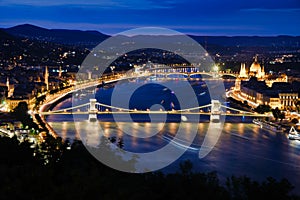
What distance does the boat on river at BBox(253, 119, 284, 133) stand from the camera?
8.55 metres

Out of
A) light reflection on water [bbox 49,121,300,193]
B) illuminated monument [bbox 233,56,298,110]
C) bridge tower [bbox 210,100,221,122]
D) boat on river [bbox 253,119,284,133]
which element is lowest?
light reflection on water [bbox 49,121,300,193]

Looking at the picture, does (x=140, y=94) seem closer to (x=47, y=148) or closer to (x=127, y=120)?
(x=127, y=120)

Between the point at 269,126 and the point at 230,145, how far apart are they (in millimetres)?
2092

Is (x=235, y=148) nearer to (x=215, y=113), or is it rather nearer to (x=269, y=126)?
(x=269, y=126)

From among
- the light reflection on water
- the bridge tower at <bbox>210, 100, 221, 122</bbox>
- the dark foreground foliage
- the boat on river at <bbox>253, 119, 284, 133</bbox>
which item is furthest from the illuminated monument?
the dark foreground foliage

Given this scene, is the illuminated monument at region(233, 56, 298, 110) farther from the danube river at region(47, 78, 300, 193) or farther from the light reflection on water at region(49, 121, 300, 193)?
the light reflection on water at region(49, 121, 300, 193)

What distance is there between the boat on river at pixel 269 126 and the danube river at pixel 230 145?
0.43 ft

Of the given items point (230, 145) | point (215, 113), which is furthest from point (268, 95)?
point (230, 145)

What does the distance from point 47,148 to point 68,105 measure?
24.6ft

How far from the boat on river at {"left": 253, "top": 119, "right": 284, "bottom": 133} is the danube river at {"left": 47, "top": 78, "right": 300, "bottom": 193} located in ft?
0.43

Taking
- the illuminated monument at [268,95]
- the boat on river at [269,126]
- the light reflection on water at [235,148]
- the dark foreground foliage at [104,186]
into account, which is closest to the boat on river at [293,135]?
the light reflection on water at [235,148]

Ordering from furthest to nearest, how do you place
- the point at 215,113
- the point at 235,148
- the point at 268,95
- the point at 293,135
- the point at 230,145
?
the point at 268,95 → the point at 215,113 → the point at 293,135 → the point at 230,145 → the point at 235,148

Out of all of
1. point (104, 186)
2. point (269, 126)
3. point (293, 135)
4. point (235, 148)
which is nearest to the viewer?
point (104, 186)

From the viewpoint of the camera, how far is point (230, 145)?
6930mm
